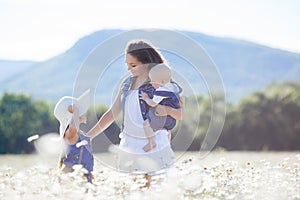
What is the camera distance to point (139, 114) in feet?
18.2

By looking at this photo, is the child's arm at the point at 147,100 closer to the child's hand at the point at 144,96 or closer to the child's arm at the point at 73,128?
the child's hand at the point at 144,96

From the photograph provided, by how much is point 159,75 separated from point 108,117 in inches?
29.2

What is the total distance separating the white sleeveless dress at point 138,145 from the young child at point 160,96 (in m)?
0.05

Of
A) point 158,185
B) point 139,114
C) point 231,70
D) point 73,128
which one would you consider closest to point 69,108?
point 73,128

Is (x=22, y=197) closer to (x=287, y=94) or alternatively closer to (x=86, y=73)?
(x=86, y=73)

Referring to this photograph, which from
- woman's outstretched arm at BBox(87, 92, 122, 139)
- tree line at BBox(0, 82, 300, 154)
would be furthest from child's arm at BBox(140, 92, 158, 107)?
tree line at BBox(0, 82, 300, 154)

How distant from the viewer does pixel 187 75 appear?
640 cm

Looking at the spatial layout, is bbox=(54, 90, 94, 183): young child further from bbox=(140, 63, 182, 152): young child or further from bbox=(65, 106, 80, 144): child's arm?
bbox=(140, 63, 182, 152): young child

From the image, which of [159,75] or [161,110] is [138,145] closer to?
[161,110]

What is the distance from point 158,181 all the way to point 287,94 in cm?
1917

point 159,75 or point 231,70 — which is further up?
point 159,75

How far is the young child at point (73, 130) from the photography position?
19.0 ft

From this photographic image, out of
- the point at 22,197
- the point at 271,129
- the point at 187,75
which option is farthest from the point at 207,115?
the point at 22,197

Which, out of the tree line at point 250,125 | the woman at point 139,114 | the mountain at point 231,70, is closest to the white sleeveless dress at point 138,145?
the woman at point 139,114
